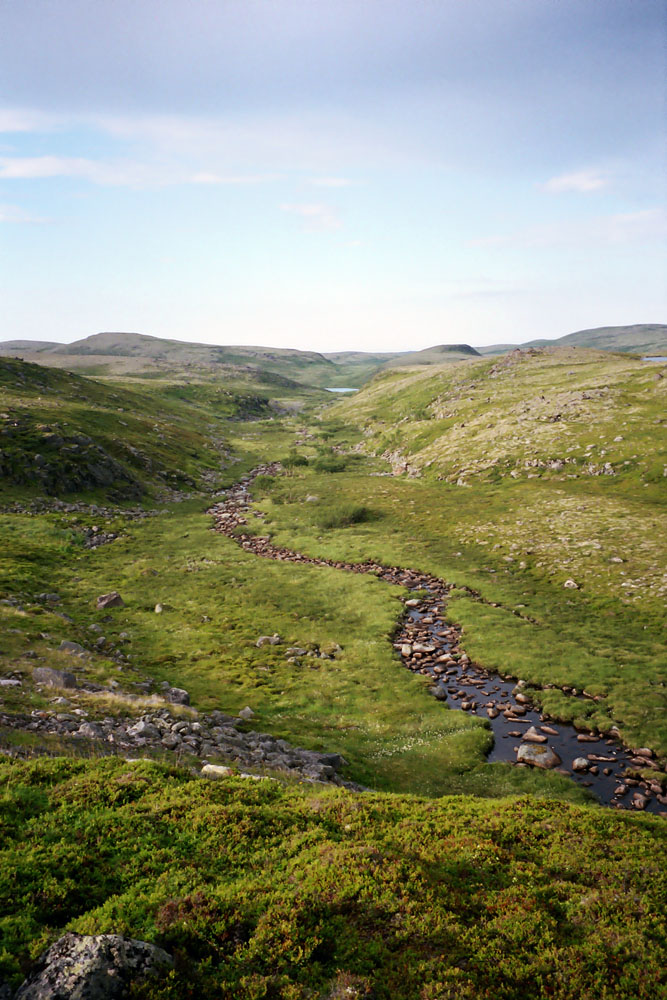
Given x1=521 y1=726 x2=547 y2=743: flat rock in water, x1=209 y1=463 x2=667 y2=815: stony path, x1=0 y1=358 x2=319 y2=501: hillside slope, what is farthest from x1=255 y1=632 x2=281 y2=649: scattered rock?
x1=0 y1=358 x2=319 y2=501: hillside slope

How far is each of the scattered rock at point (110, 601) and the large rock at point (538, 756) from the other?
2692cm

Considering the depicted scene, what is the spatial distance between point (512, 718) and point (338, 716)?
8397mm

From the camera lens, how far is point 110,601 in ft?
111

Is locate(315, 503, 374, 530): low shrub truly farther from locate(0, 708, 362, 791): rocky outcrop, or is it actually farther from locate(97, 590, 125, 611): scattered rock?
locate(0, 708, 362, 791): rocky outcrop

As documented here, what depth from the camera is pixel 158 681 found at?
973 inches

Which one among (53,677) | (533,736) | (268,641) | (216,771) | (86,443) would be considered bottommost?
(533,736)

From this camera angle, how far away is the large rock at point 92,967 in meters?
7.48

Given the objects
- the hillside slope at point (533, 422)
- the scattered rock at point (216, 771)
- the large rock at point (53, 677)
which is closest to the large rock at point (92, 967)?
the scattered rock at point (216, 771)

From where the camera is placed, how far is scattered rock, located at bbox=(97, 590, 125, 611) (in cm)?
3362

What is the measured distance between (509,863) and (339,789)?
17.1 feet

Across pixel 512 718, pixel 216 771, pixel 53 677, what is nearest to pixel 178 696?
pixel 53 677

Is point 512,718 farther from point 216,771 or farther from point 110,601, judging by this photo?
point 110,601

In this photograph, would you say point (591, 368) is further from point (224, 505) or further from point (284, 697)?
point (284, 697)

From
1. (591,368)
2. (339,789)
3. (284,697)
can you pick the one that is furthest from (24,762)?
(591,368)
